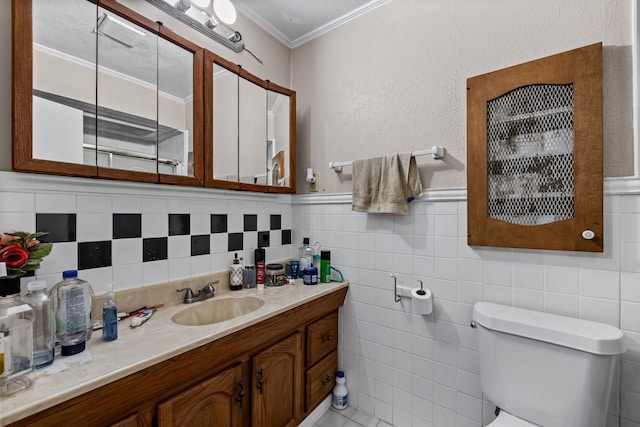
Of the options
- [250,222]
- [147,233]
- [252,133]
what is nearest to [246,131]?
[252,133]

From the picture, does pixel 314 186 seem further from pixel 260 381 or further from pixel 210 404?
pixel 210 404

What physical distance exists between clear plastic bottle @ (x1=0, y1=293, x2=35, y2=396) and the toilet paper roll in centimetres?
141

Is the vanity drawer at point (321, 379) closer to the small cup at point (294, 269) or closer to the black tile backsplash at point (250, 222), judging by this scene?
the small cup at point (294, 269)

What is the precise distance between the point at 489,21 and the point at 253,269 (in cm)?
178

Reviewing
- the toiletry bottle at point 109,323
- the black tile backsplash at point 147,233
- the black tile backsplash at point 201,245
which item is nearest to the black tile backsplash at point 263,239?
the black tile backsplash at point 147,233

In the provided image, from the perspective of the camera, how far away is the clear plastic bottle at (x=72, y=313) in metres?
0.86

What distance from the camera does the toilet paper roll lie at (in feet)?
4.51

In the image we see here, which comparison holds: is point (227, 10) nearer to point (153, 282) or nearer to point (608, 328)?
point (153, 282)

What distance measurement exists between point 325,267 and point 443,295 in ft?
2.24

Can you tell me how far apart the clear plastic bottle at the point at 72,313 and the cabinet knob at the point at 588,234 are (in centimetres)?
183

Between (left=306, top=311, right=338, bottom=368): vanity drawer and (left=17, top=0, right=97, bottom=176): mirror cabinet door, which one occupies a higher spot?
(left=17, top=0, right=97, bottom=176): mirror cabinet door

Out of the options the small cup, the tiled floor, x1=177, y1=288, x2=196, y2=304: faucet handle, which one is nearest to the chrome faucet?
x1=177, y1=288, x2=196, y2=304: faucet handle

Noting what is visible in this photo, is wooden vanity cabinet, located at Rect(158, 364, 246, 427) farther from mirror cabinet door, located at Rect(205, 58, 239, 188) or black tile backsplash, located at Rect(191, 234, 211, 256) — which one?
mirror cabinet door, located at Rect(205, 58, 239, 188)

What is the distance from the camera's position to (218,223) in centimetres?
158
